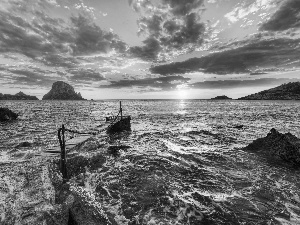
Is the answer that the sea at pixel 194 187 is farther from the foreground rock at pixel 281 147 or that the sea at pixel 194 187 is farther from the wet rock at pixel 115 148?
the foreground rock at pixel 281 147

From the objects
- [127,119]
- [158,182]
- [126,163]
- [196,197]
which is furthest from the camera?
[127,119]

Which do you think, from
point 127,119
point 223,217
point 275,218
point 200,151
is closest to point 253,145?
point 200,151

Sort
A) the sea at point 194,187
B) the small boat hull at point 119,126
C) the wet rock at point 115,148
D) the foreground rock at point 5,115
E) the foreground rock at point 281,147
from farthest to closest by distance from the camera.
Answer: the foreground rock at point 5,115 < the small boat hull at point 119,126 < the wet rock at point 115,148 < the foreground rock at point 281,147 < the sea at point 194,187

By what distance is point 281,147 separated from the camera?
42.7 ft

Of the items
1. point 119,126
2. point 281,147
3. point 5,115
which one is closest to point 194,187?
point 281,147

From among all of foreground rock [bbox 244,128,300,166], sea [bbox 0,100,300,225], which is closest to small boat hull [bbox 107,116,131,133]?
sea [bbox 0,100,300,225]

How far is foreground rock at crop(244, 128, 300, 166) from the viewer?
39.4 feet

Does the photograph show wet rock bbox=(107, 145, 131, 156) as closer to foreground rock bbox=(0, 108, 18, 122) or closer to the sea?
the sea

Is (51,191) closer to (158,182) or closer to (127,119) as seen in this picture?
(158,182)

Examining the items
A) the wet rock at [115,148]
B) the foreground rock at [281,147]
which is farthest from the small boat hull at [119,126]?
the foreground rock at [281,147]

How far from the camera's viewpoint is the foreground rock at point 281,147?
12004 millimetres

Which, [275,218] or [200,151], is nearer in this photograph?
[275,218]

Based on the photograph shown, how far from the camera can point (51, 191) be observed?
832 centimetres

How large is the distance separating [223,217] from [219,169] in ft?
16.2
